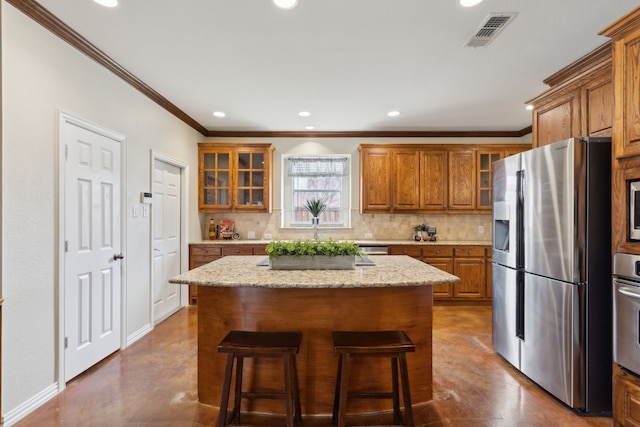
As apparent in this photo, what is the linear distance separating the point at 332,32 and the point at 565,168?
1.92m

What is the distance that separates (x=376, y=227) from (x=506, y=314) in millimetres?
2661

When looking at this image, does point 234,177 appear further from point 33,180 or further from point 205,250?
point 33,180

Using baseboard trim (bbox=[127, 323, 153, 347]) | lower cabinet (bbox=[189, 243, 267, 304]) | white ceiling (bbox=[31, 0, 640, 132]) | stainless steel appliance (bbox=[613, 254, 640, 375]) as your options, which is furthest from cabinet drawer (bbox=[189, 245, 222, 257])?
stainless steel appliance (bbox=[613, 254, 640, 375])

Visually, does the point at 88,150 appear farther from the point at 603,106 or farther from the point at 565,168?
the point at 603,106

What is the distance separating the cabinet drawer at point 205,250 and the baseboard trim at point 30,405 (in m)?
2.42

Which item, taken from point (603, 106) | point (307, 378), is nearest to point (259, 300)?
point (307, 378)

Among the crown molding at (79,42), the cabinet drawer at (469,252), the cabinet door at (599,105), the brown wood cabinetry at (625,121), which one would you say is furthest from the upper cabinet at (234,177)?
the brown wood cabinetry at (625,121)

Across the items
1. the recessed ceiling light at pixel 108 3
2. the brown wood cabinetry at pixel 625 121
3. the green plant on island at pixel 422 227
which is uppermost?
the recessed ceiling light at pixel 108 3

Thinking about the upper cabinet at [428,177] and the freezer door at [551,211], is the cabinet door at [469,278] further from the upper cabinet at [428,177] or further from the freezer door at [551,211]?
the freezer door at [551,211]

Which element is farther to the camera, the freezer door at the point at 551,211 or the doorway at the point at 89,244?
the doorway at the point at 89,244

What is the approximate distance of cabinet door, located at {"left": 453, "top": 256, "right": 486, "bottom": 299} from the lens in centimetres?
471

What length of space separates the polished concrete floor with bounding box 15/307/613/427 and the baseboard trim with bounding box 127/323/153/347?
0.09m

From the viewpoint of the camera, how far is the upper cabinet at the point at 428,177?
502cm

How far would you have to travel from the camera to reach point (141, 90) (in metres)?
3.37
